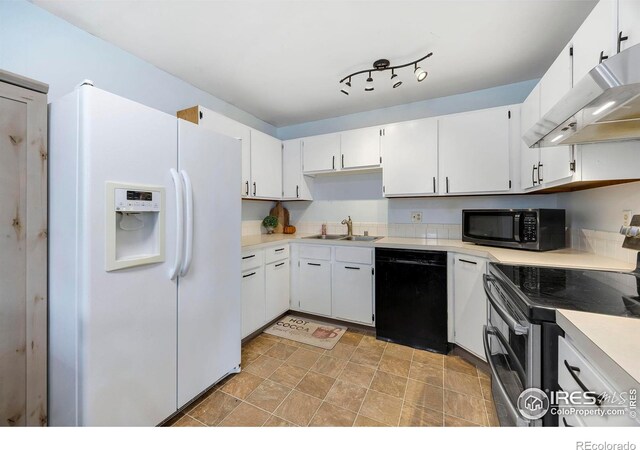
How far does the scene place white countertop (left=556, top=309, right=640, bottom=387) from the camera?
1.96ft

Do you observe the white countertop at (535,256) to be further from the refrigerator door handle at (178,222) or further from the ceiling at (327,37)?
the ceiling at (327,37)

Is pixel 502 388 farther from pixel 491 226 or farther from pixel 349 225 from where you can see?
pixel 349 225

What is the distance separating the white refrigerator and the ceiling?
774 millimetres

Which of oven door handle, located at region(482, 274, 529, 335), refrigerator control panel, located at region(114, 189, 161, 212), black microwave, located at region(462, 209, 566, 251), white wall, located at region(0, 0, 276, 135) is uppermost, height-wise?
white wall, located at region(0, 0, 276, 135)

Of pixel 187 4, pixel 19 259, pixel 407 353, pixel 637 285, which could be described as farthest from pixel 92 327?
pixel 637 285

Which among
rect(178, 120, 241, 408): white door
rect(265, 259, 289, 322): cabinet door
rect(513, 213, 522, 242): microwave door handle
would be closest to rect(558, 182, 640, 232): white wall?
rect(513, 213, 522, 242): microwave door handle

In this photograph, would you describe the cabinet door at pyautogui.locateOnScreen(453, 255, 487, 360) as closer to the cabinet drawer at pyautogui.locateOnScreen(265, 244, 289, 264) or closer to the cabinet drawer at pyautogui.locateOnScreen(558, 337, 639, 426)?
the cabinet drawer at pyautogui.locateOnScreen(558, 337, 639, 426)

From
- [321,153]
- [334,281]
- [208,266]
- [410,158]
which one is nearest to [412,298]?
[334,281]

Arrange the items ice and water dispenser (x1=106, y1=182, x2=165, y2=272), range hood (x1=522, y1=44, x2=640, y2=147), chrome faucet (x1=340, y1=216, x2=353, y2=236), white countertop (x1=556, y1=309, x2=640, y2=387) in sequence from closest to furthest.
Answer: white countertop (x1=556, y1=309, x2=640, y2=387), range hood (x1=522, y1=44, x2=640, y2=147), ice and water dispenser (x1=106, y1=182, x2=165, y2=272), chrome faucet (x1=340, y1=216, x2=353, y2=236)

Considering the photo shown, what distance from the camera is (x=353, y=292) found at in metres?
2.57

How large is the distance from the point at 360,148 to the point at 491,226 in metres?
1.44

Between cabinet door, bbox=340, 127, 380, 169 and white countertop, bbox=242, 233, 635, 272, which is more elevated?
cabinet door, bbox=340, 127, 380, 169

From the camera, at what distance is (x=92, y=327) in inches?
44.9
